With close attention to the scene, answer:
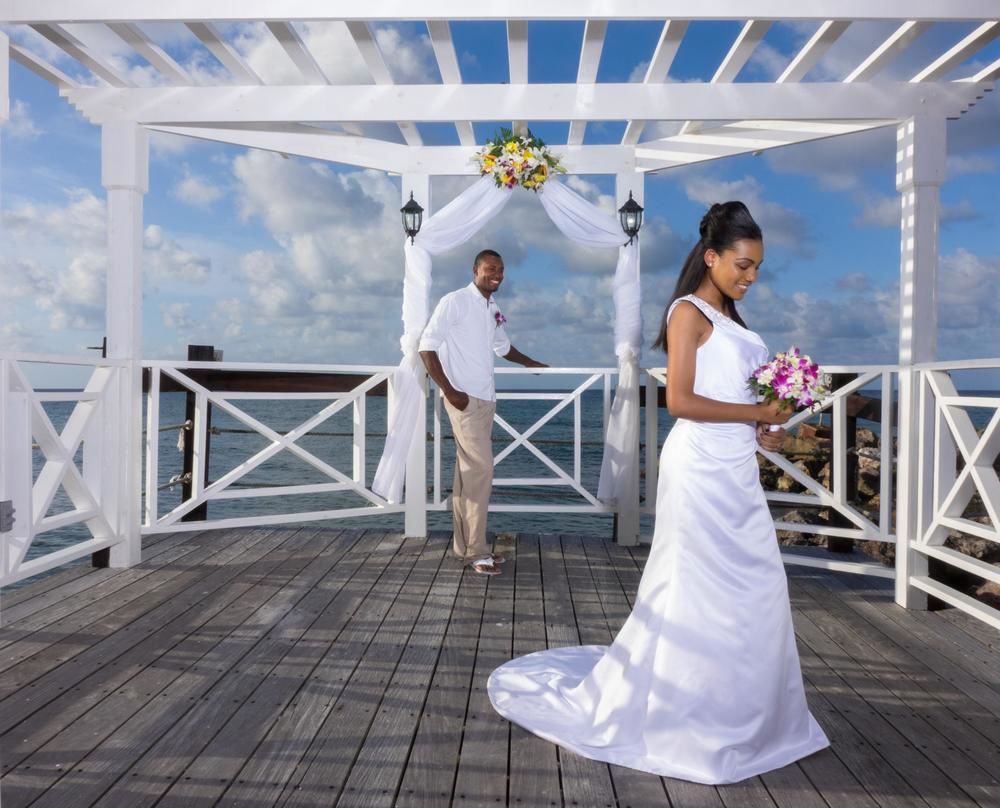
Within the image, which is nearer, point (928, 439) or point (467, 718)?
point (467, 718)

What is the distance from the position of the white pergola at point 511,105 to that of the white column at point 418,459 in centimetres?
38

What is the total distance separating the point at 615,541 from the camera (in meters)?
5.16

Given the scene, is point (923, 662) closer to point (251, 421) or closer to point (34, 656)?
point (34, 656)

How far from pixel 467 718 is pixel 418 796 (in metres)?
0.49

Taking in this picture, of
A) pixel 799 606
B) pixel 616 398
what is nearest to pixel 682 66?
pixel 616 398

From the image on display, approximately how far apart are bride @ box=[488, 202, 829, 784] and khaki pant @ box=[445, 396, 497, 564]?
2.17m

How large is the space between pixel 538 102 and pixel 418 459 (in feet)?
7.62

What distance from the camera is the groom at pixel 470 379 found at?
4.39 metres

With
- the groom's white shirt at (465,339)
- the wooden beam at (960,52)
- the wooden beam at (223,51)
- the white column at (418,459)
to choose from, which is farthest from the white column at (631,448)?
the wooden beam at (223,51)

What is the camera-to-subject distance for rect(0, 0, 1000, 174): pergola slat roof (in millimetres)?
2994

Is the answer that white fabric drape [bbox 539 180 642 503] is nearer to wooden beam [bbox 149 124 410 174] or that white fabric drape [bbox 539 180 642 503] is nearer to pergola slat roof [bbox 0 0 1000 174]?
pergola slat roof [bbox 0 0 1000 174]

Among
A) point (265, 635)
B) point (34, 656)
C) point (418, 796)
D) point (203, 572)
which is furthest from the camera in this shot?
point (203, 572)

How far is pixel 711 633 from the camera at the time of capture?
212cm

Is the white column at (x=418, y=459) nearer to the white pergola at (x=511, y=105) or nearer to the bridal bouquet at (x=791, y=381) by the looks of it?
the white pergola at (x=511, y=105)
